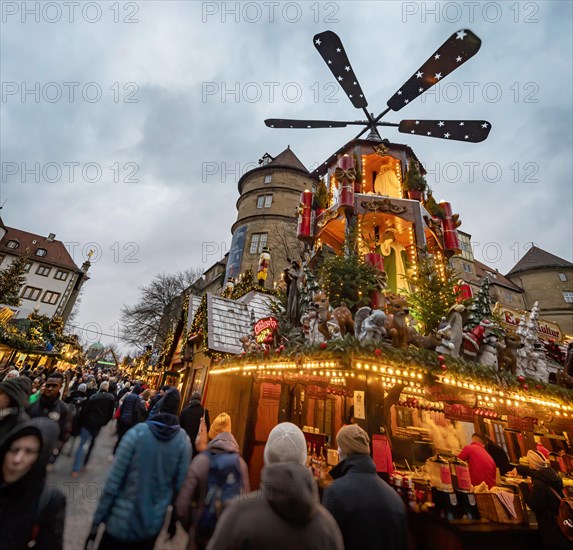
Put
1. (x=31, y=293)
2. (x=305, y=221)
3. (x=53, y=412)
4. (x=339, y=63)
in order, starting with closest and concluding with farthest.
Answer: (x=53, y=412) < (x=305, y=221) < (x=339, y=63) < (x=31, y=293)

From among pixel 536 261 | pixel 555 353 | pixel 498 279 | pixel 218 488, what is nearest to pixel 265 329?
pixel 218 488

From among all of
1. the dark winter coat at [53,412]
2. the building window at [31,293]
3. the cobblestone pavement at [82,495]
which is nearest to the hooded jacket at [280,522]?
the cobblestone pavement at [82,495]

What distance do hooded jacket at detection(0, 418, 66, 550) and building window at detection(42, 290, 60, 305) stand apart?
5460cm

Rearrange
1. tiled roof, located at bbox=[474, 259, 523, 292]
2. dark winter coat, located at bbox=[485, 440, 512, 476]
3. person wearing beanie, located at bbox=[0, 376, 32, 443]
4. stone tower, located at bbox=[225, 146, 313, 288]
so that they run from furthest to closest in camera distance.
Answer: tiled roof, located at bbox=[474, 259, 523, 292]
stone tower, located at bbox=[225, 146, 313, 288]
dark winter coat, located at bbox=[485, 440, 512, 476]
person wearing beanie, located at bbox=[0, 376, 32, 443]

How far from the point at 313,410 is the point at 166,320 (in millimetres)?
27978

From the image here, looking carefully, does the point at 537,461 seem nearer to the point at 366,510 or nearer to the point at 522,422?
the point at 366,510

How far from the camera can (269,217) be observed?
92.2 feet

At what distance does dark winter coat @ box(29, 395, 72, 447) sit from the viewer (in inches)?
187

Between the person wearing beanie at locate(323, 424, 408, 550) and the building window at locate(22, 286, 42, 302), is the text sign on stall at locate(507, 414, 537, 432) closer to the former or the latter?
the person wearing beanie at locate(323, 424, 408, 550)

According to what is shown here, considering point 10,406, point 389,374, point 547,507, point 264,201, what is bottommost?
point 547,507

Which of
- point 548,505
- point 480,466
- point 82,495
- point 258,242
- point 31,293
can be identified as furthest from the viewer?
point 31,293

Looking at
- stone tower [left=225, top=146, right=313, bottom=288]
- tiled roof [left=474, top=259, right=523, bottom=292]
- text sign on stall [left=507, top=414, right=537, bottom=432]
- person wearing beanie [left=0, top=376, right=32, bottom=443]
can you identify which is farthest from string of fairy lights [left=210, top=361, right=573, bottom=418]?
tiled roof [left=474, top=259, right=523, bottom=292]

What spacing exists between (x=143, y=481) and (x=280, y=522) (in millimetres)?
1938

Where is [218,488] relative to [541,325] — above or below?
below
